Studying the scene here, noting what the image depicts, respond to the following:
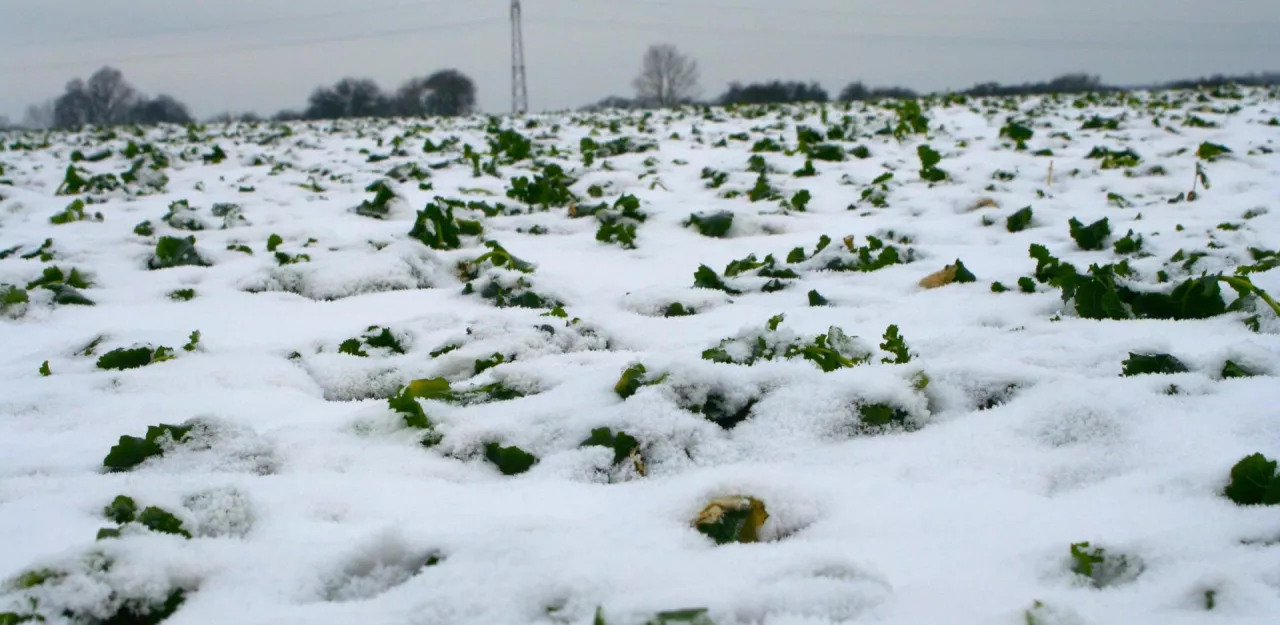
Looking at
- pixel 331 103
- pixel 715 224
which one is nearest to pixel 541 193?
pixel 715 224

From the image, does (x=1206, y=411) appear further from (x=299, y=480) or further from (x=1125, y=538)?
(x=299, y=480)

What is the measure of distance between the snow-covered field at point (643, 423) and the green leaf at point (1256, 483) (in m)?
0.02

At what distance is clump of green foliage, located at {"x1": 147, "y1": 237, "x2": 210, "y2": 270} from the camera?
163 inches

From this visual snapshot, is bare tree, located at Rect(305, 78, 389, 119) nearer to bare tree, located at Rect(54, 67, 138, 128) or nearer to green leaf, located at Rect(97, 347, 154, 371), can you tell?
bare tree, located at Rect(54, 67, 138, 128)

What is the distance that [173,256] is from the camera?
4.16 meters

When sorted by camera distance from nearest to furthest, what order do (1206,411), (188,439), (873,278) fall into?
(1206,411) → (188,439) → (873,278)

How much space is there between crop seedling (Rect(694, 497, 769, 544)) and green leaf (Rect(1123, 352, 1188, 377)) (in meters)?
1.21

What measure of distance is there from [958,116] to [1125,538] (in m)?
11.5

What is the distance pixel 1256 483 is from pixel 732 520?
96cm

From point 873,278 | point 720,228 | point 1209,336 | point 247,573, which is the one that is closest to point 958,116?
point 720,228

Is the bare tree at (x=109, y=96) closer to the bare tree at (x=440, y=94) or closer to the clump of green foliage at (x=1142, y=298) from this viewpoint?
the bare tree at (x=440, y=94)

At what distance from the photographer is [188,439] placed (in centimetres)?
202

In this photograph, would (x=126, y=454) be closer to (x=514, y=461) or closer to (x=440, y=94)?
(x=514, y=461)

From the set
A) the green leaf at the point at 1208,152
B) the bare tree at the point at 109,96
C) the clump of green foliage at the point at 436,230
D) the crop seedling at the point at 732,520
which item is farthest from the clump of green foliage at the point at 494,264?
the bare tree at the point at 109,96
